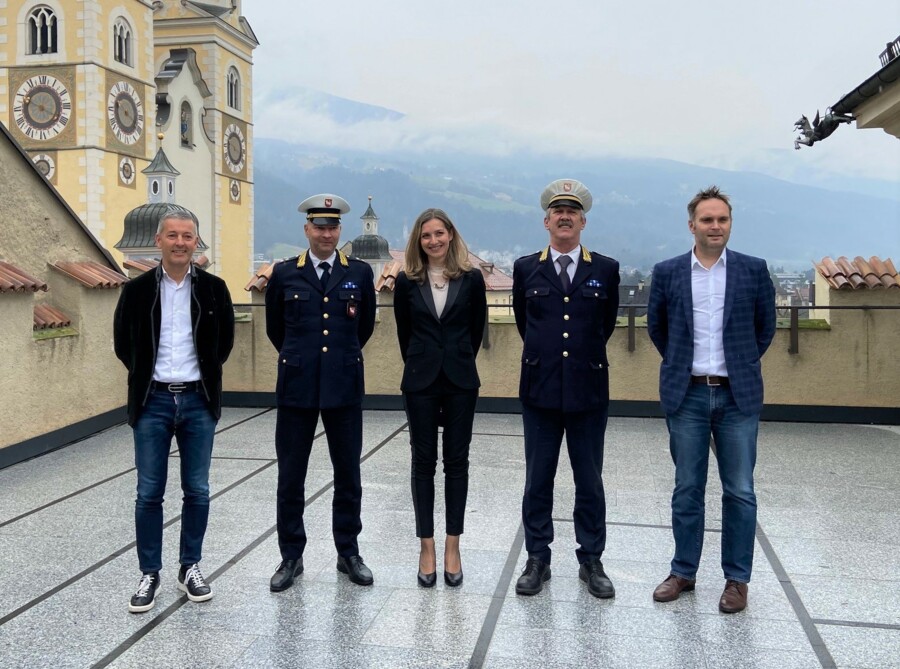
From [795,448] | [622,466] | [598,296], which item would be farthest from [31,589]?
[795,448]

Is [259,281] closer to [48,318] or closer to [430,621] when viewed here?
[48,318]

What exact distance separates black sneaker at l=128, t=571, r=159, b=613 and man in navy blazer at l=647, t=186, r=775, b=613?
211 cm

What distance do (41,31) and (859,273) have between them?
3897 cm

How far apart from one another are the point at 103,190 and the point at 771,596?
127ft

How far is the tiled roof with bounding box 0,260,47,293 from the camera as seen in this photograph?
6797 mm

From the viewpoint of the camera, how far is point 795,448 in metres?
7.48

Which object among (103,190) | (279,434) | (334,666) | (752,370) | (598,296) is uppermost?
(103,190)

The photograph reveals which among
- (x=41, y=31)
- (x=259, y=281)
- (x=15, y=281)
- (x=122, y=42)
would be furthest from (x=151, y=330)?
(x=122, y=42)

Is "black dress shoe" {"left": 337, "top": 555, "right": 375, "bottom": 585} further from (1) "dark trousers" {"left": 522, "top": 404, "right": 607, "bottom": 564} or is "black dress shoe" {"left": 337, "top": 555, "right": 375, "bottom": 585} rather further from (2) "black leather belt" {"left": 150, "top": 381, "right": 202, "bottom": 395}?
(2) "black leather belt" {"left": 150, "top": 381, "right": 202, "bottom": 395}

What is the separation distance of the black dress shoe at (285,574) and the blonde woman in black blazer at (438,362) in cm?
56

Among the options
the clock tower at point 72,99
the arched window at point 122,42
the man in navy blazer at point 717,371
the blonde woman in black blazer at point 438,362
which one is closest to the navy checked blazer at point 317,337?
the blonde woman in black blazer at point 438,362

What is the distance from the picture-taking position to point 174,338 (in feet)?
13.0

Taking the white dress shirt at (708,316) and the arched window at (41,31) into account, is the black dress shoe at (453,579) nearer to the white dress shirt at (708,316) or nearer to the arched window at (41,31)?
the white dress shirt at (708,316)

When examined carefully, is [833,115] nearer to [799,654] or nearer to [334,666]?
[799,654]
